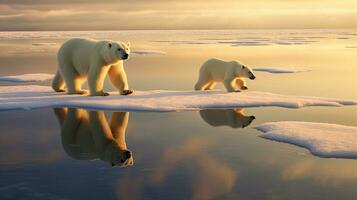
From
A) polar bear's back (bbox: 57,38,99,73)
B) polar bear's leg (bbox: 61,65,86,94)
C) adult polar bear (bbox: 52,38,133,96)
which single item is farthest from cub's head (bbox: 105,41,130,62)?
polar bear's leg (bbox: 61,65,86,94)

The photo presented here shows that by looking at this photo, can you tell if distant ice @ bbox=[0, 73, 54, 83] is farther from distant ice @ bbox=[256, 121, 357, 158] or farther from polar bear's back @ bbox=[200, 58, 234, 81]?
distant ice @ bbox=[256, 121, 357, 158]

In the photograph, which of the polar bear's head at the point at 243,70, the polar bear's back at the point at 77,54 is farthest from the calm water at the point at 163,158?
the polar bear's head at the point at 243,70

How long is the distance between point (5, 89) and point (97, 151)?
638 centimetres

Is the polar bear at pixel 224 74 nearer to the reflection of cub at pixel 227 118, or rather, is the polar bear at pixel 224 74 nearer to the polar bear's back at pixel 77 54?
the reflection of cub at pixel 227 118

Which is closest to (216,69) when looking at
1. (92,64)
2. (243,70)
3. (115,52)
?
(243,70)

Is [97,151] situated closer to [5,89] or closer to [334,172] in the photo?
[334,172]

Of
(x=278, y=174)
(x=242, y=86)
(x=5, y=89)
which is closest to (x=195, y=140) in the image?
(x=278, y=174)

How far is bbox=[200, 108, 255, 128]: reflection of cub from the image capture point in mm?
7613

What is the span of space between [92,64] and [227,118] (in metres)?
3.21

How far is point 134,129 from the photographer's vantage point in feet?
23.2

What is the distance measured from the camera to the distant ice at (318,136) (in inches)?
226

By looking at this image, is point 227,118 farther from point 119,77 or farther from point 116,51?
point 119,77

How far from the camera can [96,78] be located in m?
9.86

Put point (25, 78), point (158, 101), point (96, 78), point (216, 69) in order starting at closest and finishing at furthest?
1. point (158, 101)
2. point (96, 78)
3. point (216, 69)
4. point (25, 78)
